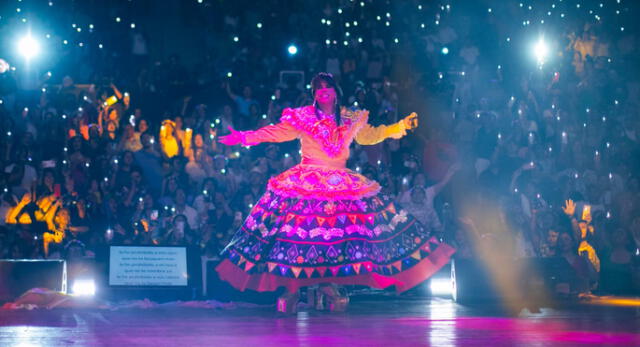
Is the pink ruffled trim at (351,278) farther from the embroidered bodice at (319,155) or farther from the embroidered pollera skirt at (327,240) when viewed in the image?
the embroidered bodice at (319,155)

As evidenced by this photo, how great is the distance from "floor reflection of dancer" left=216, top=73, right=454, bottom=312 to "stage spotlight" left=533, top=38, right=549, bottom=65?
7641 millimetres

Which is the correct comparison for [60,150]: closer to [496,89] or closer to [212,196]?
[212,196]

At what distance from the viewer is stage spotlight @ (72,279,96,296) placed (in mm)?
8898

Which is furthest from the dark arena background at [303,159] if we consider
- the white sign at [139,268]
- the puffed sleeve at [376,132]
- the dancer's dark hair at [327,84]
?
the dancer's dark hair at [327,84]

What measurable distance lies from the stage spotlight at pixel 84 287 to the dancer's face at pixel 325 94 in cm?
305

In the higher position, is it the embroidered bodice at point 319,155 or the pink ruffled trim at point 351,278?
the embroidered bodice at point 319,155

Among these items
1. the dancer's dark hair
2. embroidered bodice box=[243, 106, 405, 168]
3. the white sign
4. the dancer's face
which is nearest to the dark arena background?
the white sign

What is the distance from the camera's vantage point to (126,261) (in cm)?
888

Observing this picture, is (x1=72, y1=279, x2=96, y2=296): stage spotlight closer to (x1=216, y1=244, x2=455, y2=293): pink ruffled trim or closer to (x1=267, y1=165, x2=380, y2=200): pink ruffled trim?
(x1=216, y1=244, x2=455, y2=293): pink ruffled trim

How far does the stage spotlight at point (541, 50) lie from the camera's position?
15047 mm

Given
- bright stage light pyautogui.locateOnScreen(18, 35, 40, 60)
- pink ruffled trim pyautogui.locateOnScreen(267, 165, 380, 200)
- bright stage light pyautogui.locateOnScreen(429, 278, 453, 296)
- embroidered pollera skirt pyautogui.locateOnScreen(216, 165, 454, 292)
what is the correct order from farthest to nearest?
bright stage light pyautogui.locateOnScreen(18, 35, 40, 60) → bright stage light pyautogui.locateOnScreen(429, 278, 453, 296) → pink ruffled trim pyautogui.locateOnScreen(267, 165, 380, 200) → embroidered pollera skirt pyautogui.locateOnScreen(216, 165, 454, 292)

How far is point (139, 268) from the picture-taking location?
888 centimetres

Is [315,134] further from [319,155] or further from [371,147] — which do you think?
[371,147]

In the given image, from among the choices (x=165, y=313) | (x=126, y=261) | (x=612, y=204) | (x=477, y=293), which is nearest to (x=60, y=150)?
(x=126, y=261)
